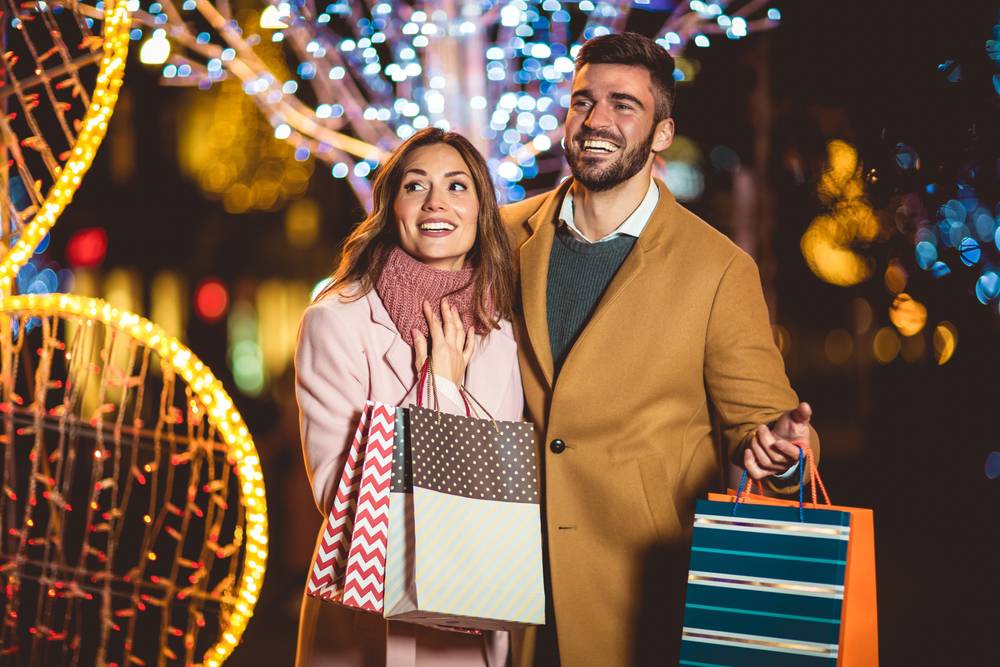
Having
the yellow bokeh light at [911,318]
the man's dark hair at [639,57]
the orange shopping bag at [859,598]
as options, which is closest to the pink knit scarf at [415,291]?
the man's dark hair at [639,57]

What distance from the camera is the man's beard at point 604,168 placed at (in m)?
2.72

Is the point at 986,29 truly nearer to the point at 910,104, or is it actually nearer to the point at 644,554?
the point at 910,104

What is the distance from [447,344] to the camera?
255 cm

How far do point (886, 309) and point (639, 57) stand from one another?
6.55 meters

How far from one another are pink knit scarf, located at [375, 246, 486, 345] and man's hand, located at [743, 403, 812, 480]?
672mm

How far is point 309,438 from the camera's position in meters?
2.51

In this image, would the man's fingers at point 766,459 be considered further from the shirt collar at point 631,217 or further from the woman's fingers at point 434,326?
the woman's fingers at point 434,326

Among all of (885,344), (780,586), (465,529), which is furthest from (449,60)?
(885,344)

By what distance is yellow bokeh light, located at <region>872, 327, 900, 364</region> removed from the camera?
19663 millimetres

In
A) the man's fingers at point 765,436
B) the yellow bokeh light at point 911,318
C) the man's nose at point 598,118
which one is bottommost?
the man's fingers at point 765,436

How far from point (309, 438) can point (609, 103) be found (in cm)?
109

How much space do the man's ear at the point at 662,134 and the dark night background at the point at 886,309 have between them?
243 cm

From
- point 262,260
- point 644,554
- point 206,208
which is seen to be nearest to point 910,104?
point 644,554

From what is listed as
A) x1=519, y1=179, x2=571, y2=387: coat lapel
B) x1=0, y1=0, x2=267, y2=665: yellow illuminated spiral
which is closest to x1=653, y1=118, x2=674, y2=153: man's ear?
x1=519, y1=179, x2=571, y2=387: coat lapel
